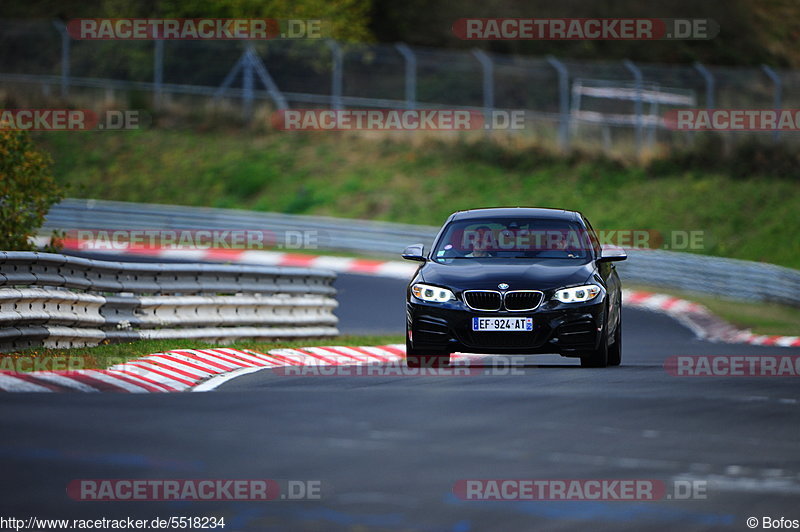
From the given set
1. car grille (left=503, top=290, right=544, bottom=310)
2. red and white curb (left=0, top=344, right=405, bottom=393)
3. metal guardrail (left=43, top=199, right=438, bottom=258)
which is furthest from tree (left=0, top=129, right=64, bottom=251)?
metal guardrail (left=43, top=199, right=438, bottom=258)

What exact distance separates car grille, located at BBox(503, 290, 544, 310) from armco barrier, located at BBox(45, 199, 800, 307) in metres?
15.7

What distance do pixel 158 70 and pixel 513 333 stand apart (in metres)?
34.2

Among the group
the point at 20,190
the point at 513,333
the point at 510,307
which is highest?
the point at 20,190

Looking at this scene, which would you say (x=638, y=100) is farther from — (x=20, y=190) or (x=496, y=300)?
(x=496, y=300)

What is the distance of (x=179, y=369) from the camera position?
43.3ft

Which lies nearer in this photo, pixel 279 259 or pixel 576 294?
pixel 576 294

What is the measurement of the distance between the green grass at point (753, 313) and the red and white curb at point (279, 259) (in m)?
5.18

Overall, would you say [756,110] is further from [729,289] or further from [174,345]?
[174,345]

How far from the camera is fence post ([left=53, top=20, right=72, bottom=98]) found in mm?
44625

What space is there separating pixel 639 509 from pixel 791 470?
60.8 inches

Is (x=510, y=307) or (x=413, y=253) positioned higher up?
(x=413, y=253)

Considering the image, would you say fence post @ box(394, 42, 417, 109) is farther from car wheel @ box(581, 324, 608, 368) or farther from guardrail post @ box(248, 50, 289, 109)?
car wheel @ box(581, 324, 608, 368)

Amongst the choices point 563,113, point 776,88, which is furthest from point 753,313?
point 563,113


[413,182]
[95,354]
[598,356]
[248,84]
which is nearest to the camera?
[95,354]
